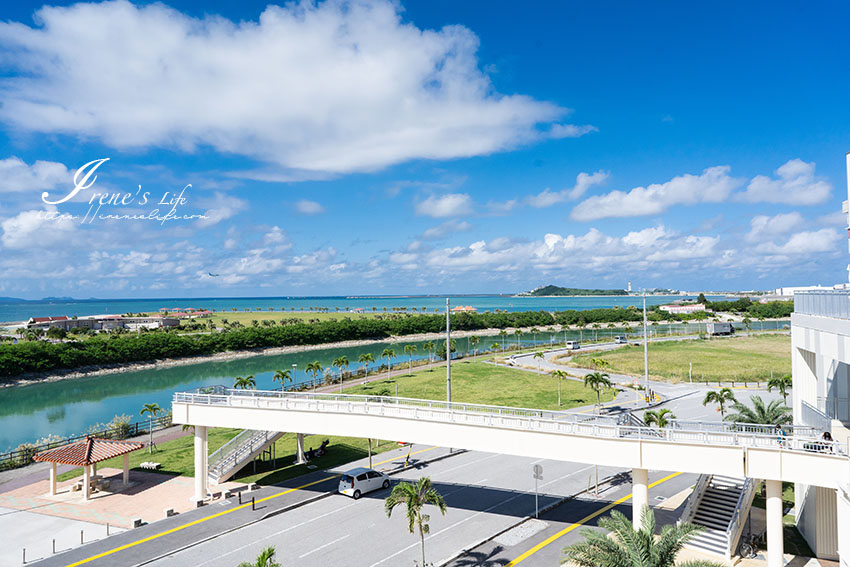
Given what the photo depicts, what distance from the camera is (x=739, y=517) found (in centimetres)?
2295

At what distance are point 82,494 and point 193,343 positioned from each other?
83377 millimetres

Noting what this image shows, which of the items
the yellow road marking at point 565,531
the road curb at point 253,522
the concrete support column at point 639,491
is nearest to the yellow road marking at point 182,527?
the road curb at point 253,522

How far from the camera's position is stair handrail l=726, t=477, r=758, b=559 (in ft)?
72.0

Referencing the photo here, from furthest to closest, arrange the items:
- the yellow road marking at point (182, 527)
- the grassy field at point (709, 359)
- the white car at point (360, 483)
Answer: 1. the grassy field at point (709, 359)
2. the white car at point (360, 483)
3. the yellow road marking at point (182, 527)

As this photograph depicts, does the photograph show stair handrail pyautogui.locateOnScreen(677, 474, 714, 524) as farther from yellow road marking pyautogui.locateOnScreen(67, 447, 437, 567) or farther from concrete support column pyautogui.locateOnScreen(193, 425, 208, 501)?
concrete support column pyautogui.locateOnScreen(193, 425, 208, 501)

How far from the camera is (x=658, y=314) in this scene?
188m

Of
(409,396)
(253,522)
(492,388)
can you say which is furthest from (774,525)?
(492,388)

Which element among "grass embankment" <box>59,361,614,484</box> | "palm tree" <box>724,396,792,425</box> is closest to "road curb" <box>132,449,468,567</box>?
"grass embankment" <box>59,361,614,484</box>

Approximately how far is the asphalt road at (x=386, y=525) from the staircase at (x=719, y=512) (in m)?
7.22

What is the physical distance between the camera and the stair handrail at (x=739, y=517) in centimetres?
2194

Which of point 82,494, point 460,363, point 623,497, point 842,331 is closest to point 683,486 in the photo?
point 623,497

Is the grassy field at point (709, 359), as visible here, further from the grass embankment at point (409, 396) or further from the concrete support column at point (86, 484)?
the concrete support column at point (86, 484)

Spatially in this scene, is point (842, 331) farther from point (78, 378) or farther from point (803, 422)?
point (78, 378)

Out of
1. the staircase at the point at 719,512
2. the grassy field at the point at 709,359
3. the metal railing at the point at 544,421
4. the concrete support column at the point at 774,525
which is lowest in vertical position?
the grassy field at the point at 709,359
